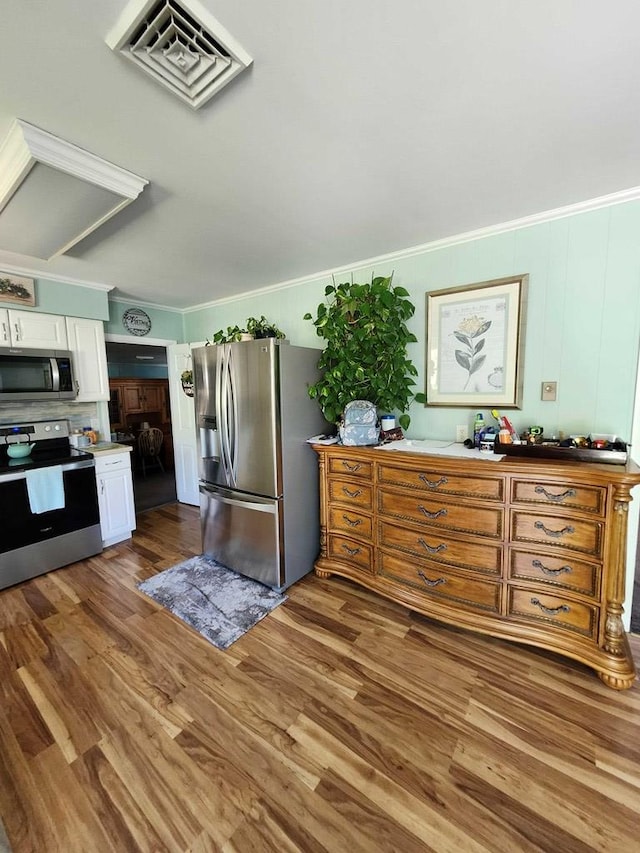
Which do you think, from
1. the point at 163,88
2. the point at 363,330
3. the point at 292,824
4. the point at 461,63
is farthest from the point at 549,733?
the point at 163,88

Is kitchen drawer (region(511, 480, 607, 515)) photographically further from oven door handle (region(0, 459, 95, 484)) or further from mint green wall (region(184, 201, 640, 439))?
oven door handle (region(0, 459, 95, 484))

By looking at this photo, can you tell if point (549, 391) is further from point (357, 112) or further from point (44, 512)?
point (44, 512)

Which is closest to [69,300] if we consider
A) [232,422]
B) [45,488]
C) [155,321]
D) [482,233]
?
[155,321]

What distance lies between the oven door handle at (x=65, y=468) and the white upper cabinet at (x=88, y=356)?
670 millimetres

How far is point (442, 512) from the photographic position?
6.40 ft

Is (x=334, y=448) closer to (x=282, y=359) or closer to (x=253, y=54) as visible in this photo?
(x=282, y=359)

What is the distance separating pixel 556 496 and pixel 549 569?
394mm

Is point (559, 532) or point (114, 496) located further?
point (114, 496)

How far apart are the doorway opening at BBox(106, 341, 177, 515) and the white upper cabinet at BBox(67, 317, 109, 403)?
1890 mm

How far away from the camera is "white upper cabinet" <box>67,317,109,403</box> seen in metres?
3.10

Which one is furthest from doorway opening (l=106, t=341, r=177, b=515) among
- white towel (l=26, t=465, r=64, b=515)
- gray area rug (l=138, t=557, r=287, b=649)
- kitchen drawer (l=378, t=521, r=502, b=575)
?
kitchen drawer (l=378, t=521, r=502, b=575)

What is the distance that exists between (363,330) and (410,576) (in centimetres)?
165

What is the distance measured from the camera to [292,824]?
1129mm

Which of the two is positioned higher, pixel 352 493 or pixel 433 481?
pixel 433 481
